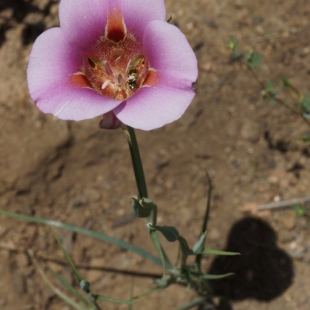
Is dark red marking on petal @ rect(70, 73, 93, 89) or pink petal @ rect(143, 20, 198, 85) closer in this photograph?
pink petal @ rect(143, 20, 198, 85)

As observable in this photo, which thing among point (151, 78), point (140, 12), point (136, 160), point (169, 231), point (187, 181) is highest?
point (140, 12)

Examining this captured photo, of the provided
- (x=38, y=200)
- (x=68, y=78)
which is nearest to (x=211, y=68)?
(x=38, y=200)

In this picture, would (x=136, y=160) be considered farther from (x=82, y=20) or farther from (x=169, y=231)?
(x=82, y=20)

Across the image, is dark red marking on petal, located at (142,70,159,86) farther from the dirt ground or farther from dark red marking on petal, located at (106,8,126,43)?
the dirt ground

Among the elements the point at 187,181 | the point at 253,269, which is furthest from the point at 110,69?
the point at 253,269

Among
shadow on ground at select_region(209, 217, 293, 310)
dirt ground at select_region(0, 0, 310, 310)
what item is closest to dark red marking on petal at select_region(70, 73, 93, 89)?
dirt ground at select_region(0, 0, 310, 310)

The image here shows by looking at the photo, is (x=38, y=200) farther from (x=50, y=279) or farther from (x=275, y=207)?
(x=275, y=207)
